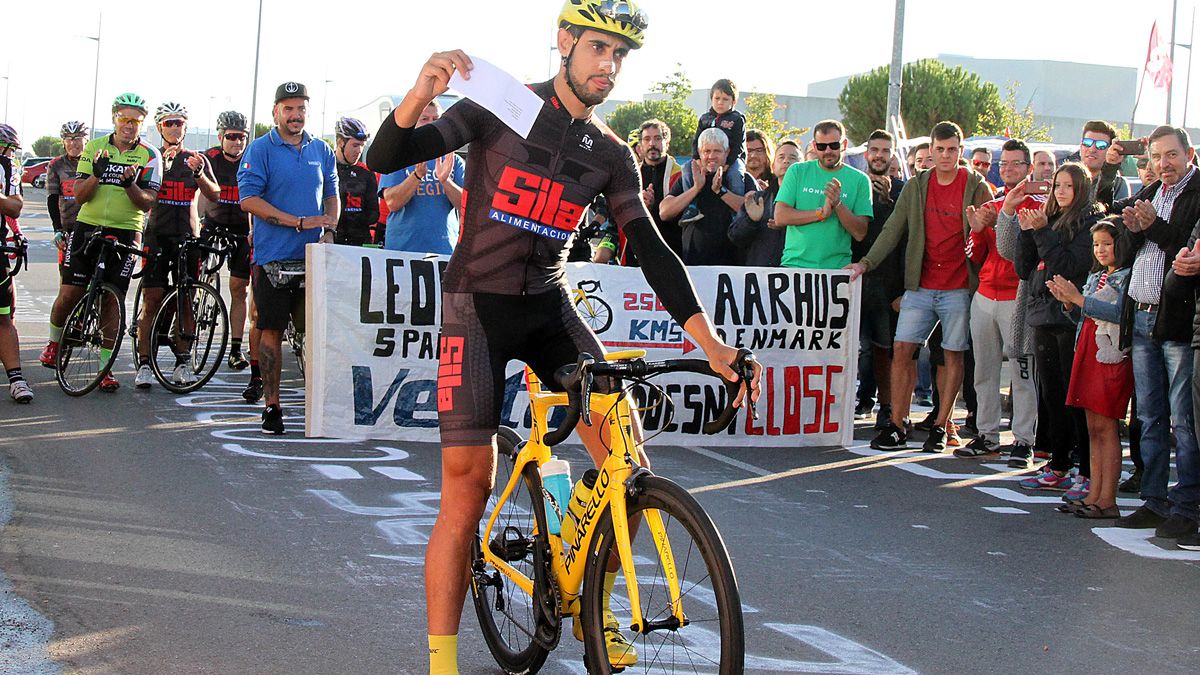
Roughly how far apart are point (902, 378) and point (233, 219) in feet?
19.8

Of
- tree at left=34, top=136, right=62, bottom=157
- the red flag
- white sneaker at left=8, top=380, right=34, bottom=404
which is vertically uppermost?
tree at left=34, top=136, right=62, bottom=157

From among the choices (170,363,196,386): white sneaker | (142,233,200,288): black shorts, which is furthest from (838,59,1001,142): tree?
(170,363,196,386): white sneaker

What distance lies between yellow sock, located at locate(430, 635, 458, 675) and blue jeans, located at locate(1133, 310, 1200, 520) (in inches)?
188

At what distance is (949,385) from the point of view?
1038 centimetres

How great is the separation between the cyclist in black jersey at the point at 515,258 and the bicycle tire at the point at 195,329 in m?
7.12

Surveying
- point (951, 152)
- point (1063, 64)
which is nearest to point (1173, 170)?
point (951, 152)

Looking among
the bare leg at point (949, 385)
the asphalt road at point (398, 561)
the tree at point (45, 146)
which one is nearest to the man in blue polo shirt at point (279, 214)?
the asphalt road at point (398, 561)

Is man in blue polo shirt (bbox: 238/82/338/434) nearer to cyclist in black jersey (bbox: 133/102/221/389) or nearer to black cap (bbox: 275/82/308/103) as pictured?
black cap (bbox: 275/82/308/103)

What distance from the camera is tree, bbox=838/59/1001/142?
6012 centimetres

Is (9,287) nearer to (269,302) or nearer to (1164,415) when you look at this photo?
(269,302)

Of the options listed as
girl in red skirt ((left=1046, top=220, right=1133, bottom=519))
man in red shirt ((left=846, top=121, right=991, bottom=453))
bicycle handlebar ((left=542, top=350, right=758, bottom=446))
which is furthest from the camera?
man in red shirt ((left=846, top=121, right=991, bottom=453))

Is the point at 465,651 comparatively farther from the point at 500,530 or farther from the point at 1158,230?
the point at 1158,230

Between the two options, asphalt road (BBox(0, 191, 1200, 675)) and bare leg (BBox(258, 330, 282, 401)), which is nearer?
asphalt road (BBox(0, 191, 1200, 675))

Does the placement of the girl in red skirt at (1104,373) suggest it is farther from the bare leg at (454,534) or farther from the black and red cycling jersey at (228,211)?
the black and red cycling jersey at (228,211)
